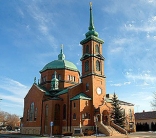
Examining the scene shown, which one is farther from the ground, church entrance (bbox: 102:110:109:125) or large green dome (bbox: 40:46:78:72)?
large green dome (bbox: 40:46:78:72)

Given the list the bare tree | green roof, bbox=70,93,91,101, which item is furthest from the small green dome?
the bare tree

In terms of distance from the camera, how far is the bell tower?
125ft

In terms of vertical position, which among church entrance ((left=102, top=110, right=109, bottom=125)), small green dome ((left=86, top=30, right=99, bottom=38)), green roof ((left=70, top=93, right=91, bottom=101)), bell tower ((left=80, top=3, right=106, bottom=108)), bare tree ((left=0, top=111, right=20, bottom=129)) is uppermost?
small green dome ((left=86, top=30, right=99, bottom=38))

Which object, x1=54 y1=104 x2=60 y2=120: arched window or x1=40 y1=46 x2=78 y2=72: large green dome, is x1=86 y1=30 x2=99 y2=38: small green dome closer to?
x1=40 y1=46 x2=78 y2=72: large green dome

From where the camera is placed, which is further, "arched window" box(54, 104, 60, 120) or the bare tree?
the bare tree

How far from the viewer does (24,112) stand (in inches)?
1860

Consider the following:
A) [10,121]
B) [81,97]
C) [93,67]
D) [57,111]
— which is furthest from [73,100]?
[10,121]

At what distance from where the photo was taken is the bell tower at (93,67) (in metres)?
38.2

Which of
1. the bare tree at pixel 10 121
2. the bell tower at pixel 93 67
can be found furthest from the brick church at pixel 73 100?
the bare tree at pixel 10 121

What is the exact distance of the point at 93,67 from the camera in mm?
39438

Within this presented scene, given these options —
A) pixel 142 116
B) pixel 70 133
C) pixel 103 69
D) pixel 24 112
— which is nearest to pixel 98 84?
pixel 103 69

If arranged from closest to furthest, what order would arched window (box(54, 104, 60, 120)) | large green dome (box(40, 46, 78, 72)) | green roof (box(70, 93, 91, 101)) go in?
1. green roof (box(70, 93, 91, 101))
2. arched window (box(54, 104, 60, 120))
3. large green dome (box(40, 46, 78, 72))

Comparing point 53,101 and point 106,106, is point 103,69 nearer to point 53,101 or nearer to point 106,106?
point 106,106

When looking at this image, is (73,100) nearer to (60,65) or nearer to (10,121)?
(60,65)
